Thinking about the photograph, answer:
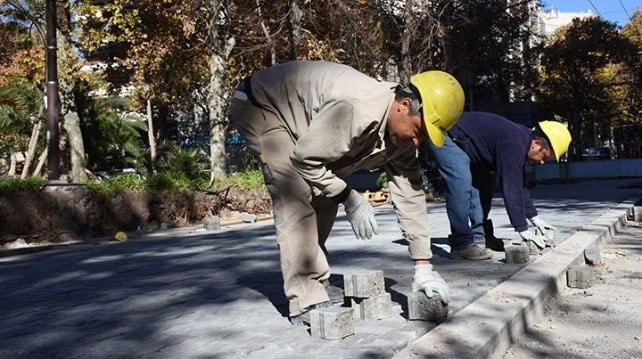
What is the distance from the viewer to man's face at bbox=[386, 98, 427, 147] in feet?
10.4

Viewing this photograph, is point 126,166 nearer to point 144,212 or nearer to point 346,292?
point 144,212

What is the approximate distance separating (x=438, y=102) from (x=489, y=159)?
282cm

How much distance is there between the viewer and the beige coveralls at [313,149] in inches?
122

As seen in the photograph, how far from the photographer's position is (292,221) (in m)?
3.44

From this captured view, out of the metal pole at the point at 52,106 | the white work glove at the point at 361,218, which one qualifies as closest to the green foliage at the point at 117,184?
the metal pole at the point at 52,106

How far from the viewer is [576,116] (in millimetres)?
35125

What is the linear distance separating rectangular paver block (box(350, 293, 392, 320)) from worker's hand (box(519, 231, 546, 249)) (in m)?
2.42

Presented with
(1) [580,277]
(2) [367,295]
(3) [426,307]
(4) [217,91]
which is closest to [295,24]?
(4) [217,91]

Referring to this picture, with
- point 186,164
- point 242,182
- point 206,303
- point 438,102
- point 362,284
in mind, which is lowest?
point 206,303

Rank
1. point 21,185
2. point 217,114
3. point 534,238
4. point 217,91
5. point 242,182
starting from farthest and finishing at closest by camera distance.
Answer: point 217,114, point 217,91, point 242,182, point 21,185, point 534,238

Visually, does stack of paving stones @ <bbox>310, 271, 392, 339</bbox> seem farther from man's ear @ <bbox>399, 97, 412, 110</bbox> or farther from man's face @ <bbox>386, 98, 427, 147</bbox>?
man's ear @ <bbox>399, 97, 412, 110</bbox>

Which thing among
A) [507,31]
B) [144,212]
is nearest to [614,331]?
[144,212]

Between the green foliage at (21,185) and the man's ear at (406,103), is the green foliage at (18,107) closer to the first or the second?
the green foliage at (21,185)

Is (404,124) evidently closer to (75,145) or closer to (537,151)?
(537,151)
